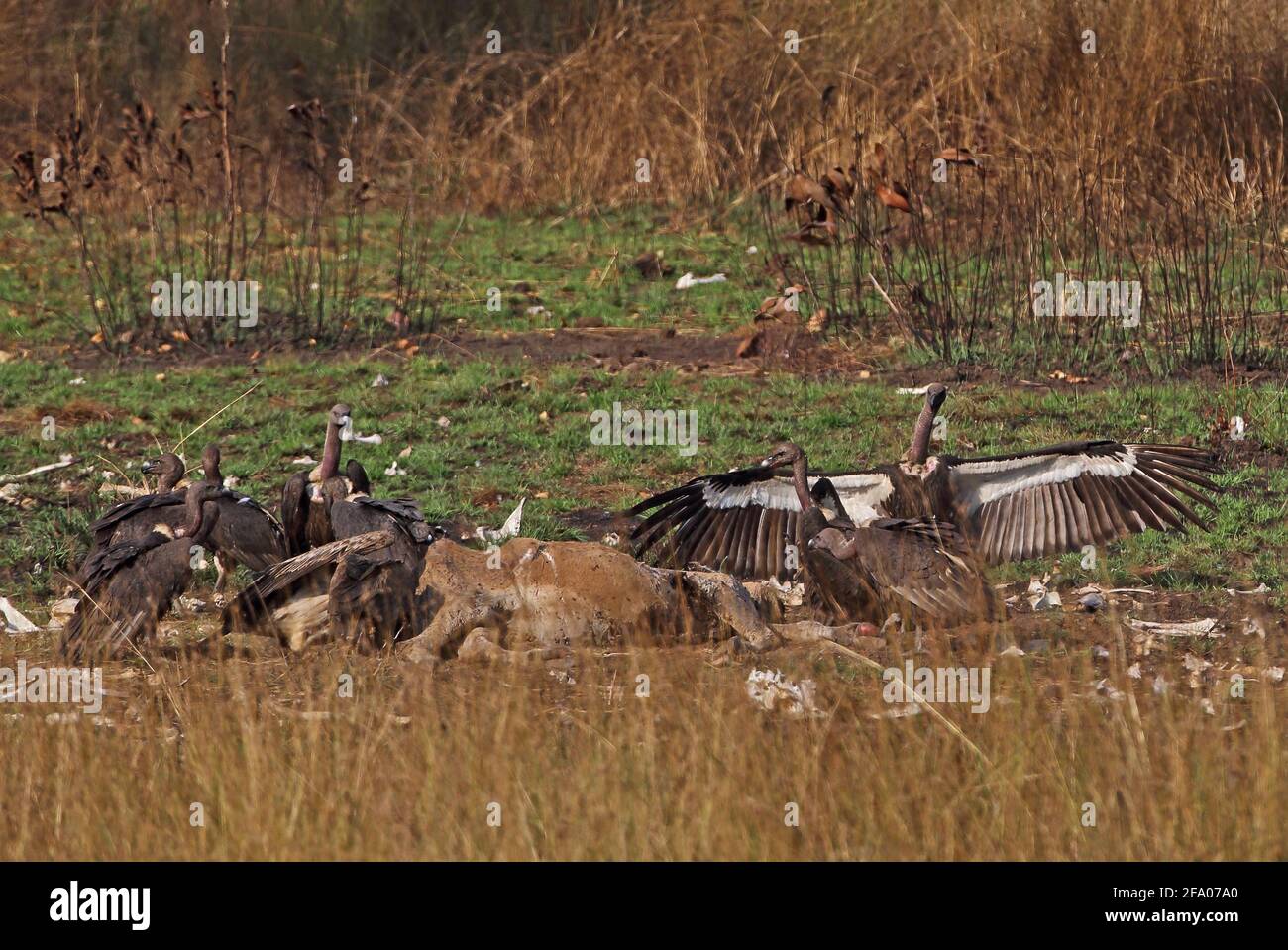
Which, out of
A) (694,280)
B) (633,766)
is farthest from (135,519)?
(694,280)

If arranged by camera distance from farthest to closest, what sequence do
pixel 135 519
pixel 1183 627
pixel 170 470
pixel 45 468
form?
pixel 45 468 < pixel 170 470 < pixel 135 519 < pixel 1183 627

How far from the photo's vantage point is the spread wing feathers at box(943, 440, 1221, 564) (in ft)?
25.5

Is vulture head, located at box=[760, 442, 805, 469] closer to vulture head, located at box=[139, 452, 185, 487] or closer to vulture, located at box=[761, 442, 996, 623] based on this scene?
vulture, located at box=[761, 442, 996, 623]

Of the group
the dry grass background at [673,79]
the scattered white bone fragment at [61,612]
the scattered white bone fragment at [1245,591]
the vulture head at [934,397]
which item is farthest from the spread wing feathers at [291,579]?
the dry grass background at [673,79]

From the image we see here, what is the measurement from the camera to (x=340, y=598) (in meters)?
7.02

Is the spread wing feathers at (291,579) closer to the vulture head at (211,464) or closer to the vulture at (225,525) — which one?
the vulture at (225,525)

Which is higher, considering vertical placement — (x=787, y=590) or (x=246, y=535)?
(x=246, y=535)

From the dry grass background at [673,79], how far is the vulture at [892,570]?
4.98 meters

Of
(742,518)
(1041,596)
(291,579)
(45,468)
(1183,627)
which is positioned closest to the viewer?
(291,579)

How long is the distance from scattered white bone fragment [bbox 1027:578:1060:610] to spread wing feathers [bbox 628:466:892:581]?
0.77 meters

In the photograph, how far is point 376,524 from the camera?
756 cm

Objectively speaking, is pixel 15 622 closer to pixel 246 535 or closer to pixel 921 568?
pixel 246 535

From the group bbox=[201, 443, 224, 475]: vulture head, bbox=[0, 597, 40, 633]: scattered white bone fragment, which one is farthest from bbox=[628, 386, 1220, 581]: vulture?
bbox=[0, 597, 40, 633]: scattered white bone fragment

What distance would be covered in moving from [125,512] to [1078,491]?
4112 mm
